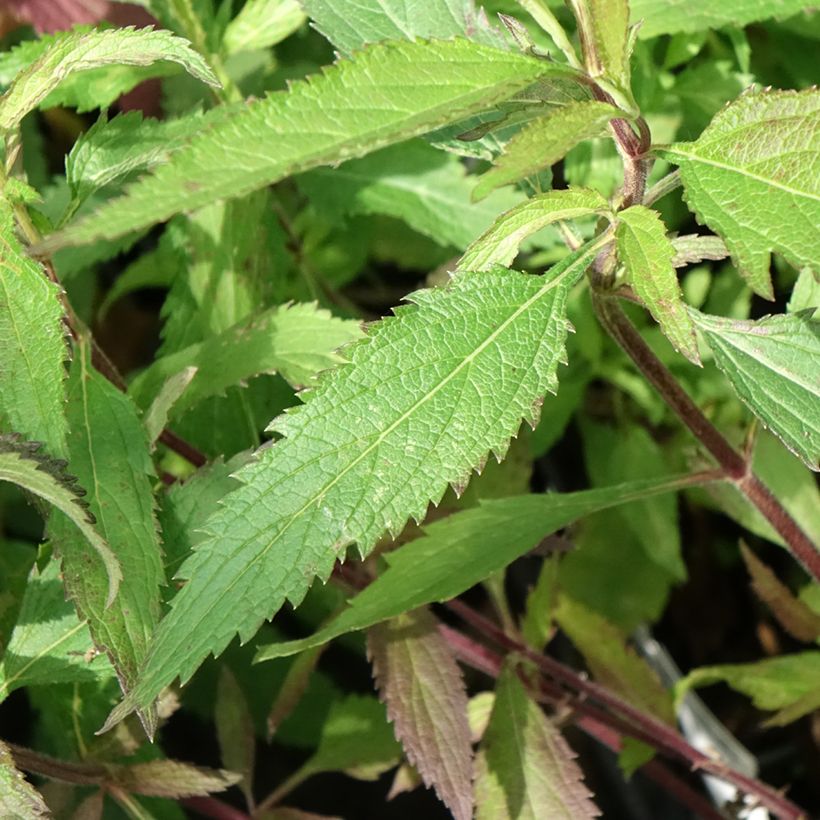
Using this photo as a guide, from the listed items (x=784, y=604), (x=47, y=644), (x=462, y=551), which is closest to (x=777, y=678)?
(x=784, y=604)

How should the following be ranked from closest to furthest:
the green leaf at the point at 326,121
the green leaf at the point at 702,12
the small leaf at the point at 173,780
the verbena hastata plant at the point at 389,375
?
the green leaf at the point at 326,121, the verbena hastata plant at the point at 389,375, the small leaf at the point at 173,780, the green leaf at the point at 702,12

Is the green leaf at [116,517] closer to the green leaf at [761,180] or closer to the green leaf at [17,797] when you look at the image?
the green leaf at [17,797]

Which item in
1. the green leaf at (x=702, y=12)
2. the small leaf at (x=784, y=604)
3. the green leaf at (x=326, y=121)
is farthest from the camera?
the small leaf at (x=784, y=604)

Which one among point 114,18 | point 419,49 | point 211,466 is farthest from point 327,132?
point 114,18

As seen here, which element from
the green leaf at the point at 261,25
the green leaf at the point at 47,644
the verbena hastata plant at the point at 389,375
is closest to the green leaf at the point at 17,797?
the verbena hastata plant at the point at 389,375

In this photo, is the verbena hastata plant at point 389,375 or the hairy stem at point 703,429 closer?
the verbena hastata plant at point 389,375

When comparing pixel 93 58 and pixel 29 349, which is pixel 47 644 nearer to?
pixel 29 349

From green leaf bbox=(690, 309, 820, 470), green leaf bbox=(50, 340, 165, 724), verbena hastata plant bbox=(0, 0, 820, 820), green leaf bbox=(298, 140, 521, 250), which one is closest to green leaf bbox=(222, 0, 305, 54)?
verbena hastata plant bbox=(0, 0, 820, 820)
